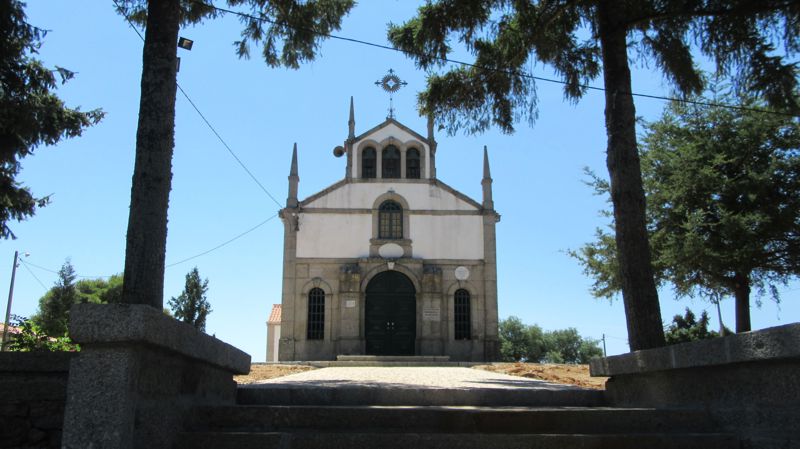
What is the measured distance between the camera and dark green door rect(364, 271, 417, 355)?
84.0 ft

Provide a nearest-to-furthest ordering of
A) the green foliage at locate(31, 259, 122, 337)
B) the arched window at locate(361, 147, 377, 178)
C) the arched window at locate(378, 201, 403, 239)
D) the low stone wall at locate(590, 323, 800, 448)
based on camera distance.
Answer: the low stone wall at locate(590, 323, 800, 448)
the arched window at locate(378, 201, 403, 239)
the arched window at locate(361, 147, 377, 178)
the green foliage at locate(31, 259, 122, 337)

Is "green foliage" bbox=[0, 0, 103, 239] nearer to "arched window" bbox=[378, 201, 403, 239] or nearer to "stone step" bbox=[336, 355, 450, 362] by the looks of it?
"stone step" bbox=[336, 355, 450, 362]

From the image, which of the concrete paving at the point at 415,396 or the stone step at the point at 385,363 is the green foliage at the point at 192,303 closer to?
the stone step at the point at 385,363

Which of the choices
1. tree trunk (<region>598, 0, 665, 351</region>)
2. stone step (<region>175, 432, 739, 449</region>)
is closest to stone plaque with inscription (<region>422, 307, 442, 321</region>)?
tree trunk (<region>598, 0, 665, 351</region>)

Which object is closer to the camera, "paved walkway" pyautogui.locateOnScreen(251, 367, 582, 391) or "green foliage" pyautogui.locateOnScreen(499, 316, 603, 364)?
"paved walkway" pyautogui.locateOnScreen(251, 367, 582, 391)

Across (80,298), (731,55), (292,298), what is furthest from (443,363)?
(80,298)

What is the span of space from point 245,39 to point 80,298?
143ft

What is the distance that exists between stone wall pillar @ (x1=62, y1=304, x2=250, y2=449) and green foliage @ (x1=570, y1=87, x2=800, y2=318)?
15.8 m

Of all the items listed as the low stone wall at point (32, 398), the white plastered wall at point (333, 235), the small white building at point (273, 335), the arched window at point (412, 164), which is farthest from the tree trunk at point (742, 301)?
the small white building at point (273, 335)

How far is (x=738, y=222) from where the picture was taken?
17.4m

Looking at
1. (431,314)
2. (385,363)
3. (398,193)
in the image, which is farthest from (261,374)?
(398,193)

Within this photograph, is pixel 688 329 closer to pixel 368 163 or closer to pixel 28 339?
pixel 368 163

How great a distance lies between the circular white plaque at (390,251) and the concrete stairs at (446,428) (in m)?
20.7

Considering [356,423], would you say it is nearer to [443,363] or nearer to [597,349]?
[443,363]
